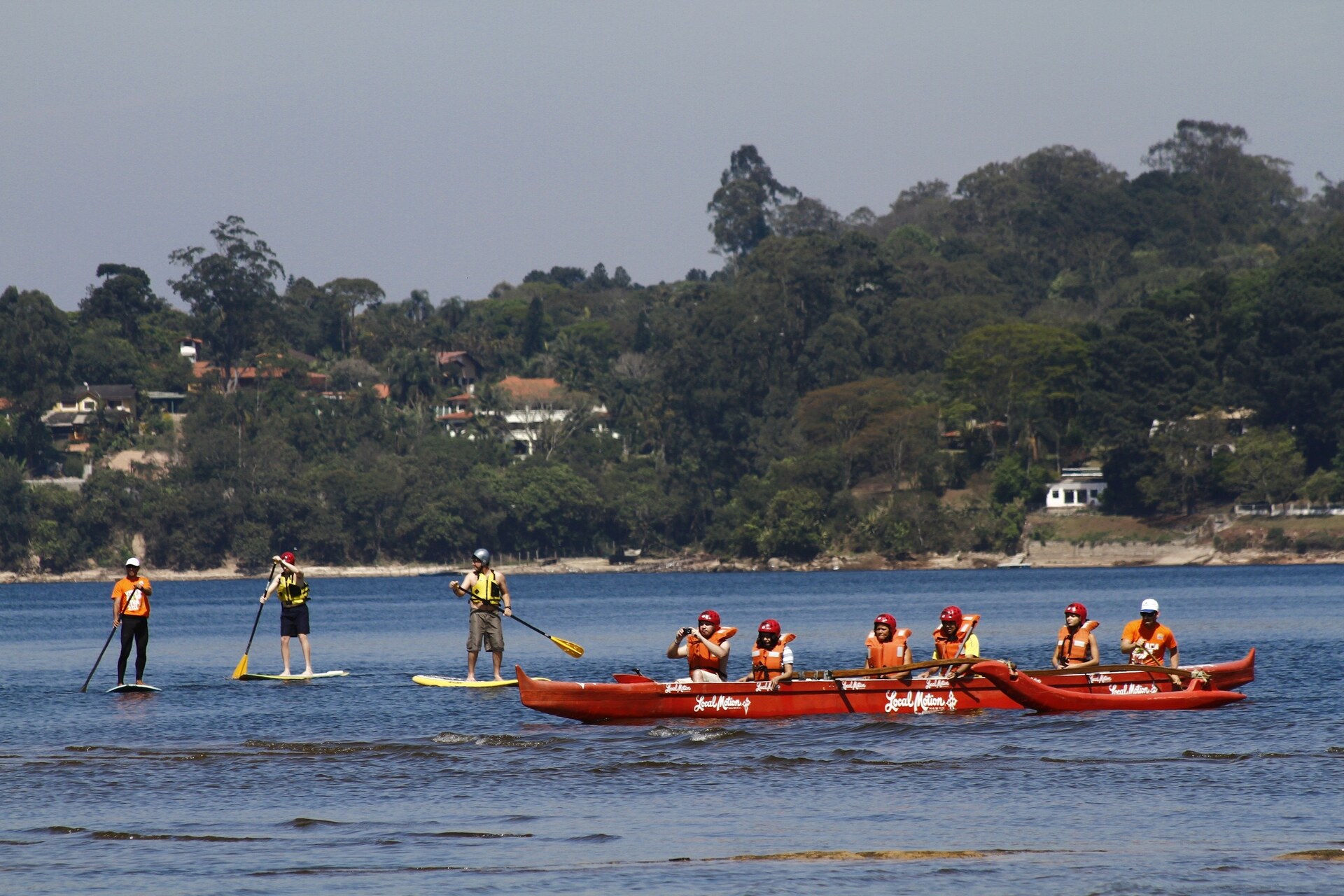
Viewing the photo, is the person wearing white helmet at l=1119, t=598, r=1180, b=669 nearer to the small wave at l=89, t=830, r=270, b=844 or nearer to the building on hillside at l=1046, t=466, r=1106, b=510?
the small wave at l=89, t=830, r=270, b=844

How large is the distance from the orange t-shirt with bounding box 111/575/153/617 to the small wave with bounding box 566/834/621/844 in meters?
14.1

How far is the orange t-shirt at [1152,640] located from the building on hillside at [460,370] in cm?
14486

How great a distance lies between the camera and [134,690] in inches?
1213

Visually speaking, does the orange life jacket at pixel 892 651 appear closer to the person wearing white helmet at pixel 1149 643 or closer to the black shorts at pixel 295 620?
the person wearing white helmet at pixel 1149 643

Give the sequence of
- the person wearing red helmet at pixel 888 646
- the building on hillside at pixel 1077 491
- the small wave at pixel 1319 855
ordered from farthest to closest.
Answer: the building on hillside at pixel 1077 491, the person wearing red helmet at pixel 888 646, the small wave at pixel 1319 855

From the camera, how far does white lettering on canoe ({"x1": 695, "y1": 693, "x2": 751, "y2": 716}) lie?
2419 cm

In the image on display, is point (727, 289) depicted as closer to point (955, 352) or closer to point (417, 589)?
point (955, 352)

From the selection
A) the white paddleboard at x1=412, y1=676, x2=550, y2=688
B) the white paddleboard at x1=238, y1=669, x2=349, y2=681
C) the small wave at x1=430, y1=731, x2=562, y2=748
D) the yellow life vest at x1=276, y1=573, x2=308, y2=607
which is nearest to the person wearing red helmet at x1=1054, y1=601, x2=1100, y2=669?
the small wave at x1=430, y1=731, x2=562, y2=748

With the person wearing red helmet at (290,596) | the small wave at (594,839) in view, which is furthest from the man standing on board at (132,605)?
the small wave at (594,839)

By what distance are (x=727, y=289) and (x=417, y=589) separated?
52.4 meters

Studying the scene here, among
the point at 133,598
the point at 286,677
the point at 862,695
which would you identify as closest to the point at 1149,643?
the point at 862,695

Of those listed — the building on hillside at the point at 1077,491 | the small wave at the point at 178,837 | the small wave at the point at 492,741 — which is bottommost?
the small wave at the point at 178,837

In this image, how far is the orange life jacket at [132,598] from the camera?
2853 cm

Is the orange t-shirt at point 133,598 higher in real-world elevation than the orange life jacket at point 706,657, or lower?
higher
